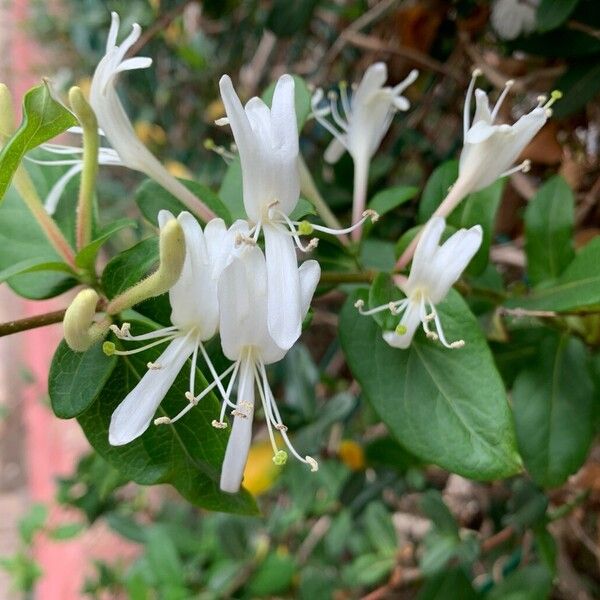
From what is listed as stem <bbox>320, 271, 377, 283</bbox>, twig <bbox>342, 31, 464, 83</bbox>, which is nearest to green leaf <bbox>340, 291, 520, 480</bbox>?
stem <bbox>320, 271, 377, 283</bbox>

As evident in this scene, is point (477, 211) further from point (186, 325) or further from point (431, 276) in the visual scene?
point (186, 325)

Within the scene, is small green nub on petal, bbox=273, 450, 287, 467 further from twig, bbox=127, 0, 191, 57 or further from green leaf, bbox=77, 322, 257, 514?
twig, bbox=127, 0, 191, 57

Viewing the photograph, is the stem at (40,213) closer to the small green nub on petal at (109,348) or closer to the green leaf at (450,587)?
the small green nub on petal at (109,348)

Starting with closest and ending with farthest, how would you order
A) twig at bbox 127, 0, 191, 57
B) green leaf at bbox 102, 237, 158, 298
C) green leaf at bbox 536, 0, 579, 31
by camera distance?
green leaf at bbox 102, 237, 158, 298 → green leaf at bbox 536, 0, 579, 31 → twig at bbox 127, 0, 191, 57

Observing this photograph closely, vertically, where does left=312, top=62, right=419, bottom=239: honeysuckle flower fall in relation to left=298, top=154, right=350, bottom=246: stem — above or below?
above

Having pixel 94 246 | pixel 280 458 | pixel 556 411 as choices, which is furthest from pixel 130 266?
pixel 556 411

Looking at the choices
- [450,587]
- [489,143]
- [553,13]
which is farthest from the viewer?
[450,587]

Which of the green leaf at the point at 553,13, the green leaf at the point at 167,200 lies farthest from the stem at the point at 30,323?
the green leaf at the point at 553,13
